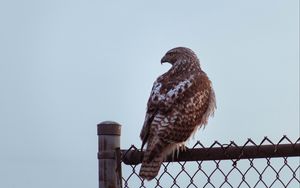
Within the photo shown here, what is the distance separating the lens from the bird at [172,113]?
432 cm

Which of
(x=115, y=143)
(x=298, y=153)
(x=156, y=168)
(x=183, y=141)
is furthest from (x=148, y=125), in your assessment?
(x=298, y=153)

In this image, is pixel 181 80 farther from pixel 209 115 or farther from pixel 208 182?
pixel 208 182

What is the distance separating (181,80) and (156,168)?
2092 mm

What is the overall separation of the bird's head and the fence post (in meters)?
3.71

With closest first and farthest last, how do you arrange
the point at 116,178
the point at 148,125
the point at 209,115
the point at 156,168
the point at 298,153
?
the point at 298,153, the point at 116,178, the point at 156,168, the point at 148,125, the point at 209,115

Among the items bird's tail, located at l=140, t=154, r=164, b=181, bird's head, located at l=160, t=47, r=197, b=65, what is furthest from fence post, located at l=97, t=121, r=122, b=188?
bird's head, located at l=160, t=47, r=197, b=65

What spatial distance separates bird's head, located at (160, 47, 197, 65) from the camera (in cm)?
731

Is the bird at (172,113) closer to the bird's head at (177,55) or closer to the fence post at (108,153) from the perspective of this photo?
the fence post at (108,153)

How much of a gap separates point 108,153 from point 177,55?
404 cm

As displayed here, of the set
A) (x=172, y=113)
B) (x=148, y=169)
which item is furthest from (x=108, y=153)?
(x=172, y=113)

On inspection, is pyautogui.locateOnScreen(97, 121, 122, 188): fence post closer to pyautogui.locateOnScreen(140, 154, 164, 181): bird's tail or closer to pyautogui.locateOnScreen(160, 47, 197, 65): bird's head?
pyautogui.locateOnScreen(140, 154, 164, 181): bird's tail

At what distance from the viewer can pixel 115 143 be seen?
11.9 feet

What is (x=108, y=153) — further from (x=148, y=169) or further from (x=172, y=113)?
(x=172, y=113)

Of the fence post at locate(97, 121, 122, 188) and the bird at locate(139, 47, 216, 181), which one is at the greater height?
the bird at locate(139, 47, 216, 181)
